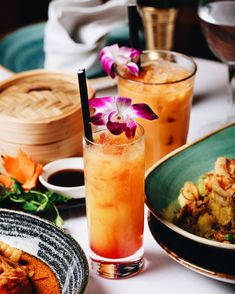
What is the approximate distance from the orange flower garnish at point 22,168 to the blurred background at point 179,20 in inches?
57.9

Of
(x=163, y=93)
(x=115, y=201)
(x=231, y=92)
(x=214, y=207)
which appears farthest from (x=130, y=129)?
(x=231, y=92)

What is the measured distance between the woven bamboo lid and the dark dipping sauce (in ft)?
0.27

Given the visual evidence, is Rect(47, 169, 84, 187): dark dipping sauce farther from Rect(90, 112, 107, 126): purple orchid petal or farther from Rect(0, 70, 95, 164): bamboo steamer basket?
Rect(90, 112, 107, 126): purple orchid petal

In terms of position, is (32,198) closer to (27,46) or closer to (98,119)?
(98,119)

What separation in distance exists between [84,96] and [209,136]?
0.45 metres

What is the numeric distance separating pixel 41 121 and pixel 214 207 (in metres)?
0.45

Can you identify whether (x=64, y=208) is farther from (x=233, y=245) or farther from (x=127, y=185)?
(x=233, y=245)

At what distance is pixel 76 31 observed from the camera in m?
1.76

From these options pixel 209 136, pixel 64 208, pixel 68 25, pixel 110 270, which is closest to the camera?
pixel 110 270

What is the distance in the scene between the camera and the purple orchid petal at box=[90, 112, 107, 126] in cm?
101

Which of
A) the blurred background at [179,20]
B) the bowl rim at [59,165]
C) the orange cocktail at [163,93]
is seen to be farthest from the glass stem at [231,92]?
the blurred background at [179,20]

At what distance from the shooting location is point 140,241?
1.09 m

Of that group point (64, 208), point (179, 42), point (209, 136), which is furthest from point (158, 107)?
point (179, 42)

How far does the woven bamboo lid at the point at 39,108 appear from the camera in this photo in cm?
133
